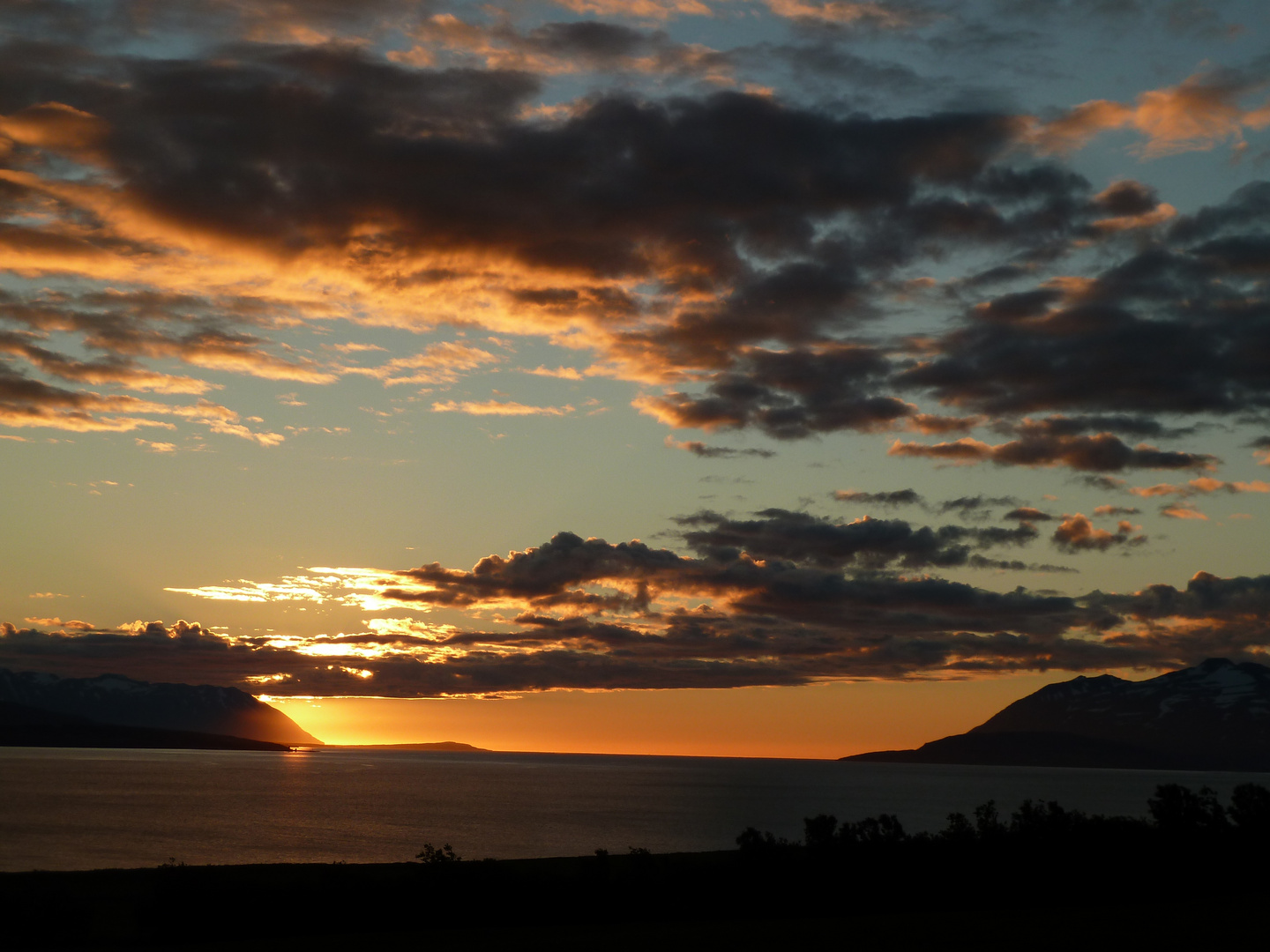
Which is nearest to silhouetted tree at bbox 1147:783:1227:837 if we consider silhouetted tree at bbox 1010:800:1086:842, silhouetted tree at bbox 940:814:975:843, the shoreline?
silhouetted tree at bbox 1010:800:1086:842

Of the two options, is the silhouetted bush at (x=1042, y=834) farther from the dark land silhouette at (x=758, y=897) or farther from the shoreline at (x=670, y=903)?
the shoreline at (x=670, y=903)

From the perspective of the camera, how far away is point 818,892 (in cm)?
6962

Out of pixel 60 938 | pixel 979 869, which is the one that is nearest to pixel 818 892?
pixel 979 869

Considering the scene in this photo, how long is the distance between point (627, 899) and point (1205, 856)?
44.7 meters

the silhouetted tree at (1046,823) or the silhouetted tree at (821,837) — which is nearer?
the silhouetted tree at (821,837)

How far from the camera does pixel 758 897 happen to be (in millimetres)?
67625

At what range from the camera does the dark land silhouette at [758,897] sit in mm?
50344

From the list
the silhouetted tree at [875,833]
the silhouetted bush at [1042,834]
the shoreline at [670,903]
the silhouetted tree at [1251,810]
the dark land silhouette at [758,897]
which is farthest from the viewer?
the silhouetted tree at [1251,810]

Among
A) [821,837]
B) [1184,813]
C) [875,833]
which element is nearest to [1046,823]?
[875,833]

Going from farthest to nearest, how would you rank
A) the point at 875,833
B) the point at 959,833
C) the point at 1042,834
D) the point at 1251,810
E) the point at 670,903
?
the point at 1251,810 < the point at 1042,834 < the point at 959,833 < the point at 875,833 < the point at 670,903

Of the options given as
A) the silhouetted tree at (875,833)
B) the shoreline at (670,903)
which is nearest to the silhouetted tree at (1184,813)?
the shoreline at (670,903)

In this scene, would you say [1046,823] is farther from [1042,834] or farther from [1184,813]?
[1184,813]

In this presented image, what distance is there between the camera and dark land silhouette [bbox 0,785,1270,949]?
5034 cm

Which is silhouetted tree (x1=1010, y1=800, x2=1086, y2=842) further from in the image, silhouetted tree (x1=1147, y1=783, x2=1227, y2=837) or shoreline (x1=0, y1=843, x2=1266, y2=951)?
silhouetted tree (x1=1147, y1=783, x2=1227, y2=837)
